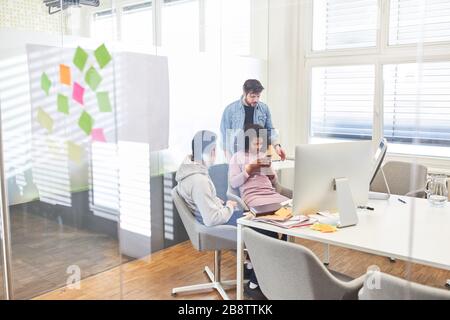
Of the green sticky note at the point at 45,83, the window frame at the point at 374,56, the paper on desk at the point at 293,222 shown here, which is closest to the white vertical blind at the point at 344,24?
the window frame at the point at 374,56

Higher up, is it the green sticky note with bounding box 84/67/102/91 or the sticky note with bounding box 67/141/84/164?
the green sticky note with bounding box 84/67/102/91

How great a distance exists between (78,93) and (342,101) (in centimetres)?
198

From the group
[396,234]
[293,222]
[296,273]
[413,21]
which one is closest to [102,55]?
[293,222]

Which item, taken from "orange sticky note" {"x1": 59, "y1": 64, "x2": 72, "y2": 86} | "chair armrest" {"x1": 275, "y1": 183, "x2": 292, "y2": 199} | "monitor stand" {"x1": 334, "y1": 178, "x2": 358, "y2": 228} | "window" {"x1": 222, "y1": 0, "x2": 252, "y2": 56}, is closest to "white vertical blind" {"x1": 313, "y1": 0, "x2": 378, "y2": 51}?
"window" {"x1": 222, "y1": 0, "x2": 252, "y2": 56}

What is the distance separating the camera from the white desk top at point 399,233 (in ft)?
5.62

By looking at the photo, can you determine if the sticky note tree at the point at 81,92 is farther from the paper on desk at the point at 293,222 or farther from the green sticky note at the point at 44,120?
the paper on desk at the point at 293,222

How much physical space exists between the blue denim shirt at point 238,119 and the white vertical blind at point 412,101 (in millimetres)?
911

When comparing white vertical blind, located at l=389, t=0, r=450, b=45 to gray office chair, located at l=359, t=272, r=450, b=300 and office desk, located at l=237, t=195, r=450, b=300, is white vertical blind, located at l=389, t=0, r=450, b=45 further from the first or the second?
gray office chair, located at l=359, t=272, r=450, b=300

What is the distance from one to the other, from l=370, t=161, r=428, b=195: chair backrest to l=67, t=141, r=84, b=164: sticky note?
1.96m

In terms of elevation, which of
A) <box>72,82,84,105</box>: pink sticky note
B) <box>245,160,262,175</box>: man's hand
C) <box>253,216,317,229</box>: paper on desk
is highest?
<box>72,82,84,105</box>: pink sticky note

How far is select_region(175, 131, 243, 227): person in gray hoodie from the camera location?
99.4 inches

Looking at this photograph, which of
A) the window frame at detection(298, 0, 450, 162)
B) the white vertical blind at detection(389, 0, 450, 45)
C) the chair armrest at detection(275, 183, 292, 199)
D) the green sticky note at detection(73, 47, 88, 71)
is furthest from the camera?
the window frame at detection(298, 0, 450, 162)
